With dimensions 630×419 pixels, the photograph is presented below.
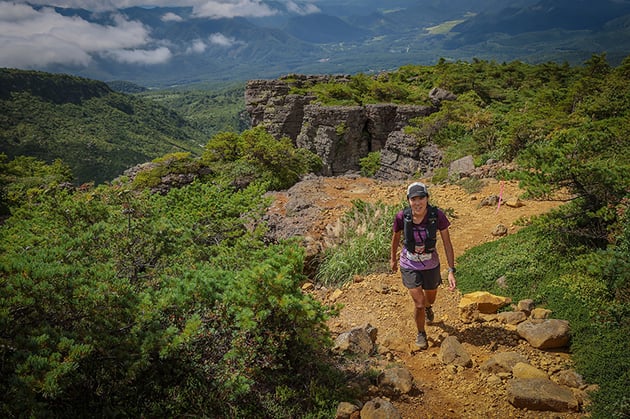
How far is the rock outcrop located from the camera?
22183 millimetres

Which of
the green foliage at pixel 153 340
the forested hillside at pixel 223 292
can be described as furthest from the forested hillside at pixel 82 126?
the green foliage at pixel 153 340

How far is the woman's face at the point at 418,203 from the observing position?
4.41 meters

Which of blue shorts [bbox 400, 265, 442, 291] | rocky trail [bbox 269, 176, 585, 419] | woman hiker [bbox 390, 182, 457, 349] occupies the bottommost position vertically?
rocky trail [bbox 269, 176, 585, 419]

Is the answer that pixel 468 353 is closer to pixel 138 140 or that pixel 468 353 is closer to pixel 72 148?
pixel 72 148

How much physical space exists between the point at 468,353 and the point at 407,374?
1060 mm

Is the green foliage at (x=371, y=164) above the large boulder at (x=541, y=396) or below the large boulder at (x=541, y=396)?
above

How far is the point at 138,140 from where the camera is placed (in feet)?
380

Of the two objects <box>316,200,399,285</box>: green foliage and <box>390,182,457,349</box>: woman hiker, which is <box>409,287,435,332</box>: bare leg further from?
<box>316,200,399,285</box>: green foliage

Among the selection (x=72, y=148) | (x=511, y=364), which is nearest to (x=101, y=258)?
(x=511, y=364)

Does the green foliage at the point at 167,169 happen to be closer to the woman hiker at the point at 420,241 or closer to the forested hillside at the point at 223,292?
the forested hillside at the point at 223,292

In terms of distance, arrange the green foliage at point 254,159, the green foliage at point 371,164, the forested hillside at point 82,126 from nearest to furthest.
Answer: the green foliage at point 254,159 < the green foliage at point 371,164 < the forested hillside at point 82,126

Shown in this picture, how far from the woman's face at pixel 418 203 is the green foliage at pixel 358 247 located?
127 inches

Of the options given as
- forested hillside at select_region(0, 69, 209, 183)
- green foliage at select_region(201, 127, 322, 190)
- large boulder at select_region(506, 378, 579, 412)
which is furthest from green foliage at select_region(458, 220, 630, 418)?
forested hillside at select_region(0, 69, 209, 183)

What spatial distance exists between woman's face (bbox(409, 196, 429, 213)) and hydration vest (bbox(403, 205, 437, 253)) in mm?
103
